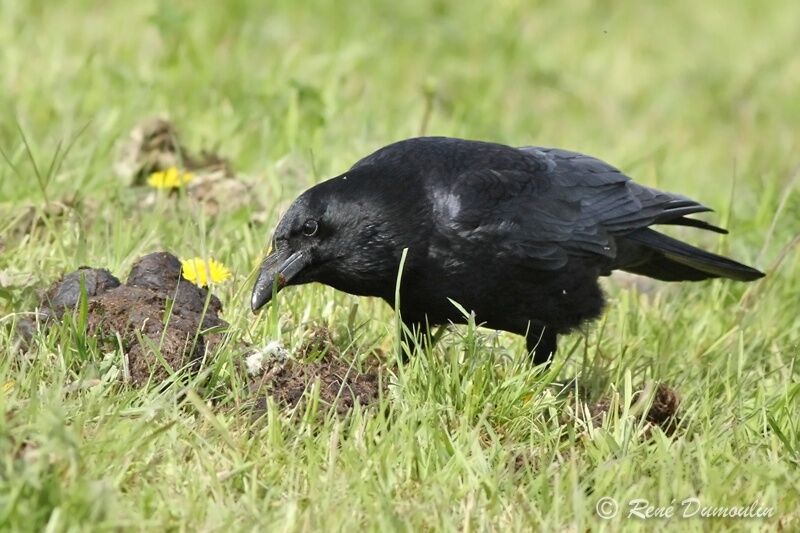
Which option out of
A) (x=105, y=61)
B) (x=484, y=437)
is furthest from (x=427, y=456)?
(x=105, y=61)

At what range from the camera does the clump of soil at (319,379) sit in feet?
13.4

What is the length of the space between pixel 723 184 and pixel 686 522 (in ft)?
15.0

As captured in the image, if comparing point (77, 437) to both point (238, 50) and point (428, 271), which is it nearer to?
point (428, 271)

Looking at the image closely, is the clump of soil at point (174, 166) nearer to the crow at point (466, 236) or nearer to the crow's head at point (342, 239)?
the crow at point (466, 236)

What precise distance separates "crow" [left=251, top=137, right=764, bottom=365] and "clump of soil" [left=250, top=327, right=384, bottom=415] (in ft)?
0.92

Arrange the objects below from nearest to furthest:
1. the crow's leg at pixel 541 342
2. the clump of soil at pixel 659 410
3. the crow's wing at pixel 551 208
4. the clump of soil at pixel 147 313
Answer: the clump of soil at pixel 147 313 < the clump of soil at pixel 659 410 < the crow's wing at pixel 551 208 < the crow's leg at pixel 541 342

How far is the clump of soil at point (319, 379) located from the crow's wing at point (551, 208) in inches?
26.1

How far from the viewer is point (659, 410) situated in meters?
4.46

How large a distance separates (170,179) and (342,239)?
4.73 ft

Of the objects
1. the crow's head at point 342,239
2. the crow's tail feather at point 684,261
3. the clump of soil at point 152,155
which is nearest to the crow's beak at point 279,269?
the crow's head at point 342,239

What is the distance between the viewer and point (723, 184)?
7.88 meters

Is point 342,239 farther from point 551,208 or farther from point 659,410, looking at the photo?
point 659,410

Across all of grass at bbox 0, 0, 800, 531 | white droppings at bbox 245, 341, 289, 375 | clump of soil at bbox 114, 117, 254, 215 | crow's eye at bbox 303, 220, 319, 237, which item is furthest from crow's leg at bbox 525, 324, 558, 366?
clump of soil at bbox 114, 117, 254, 215

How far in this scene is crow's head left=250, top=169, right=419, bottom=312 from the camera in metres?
4.62
